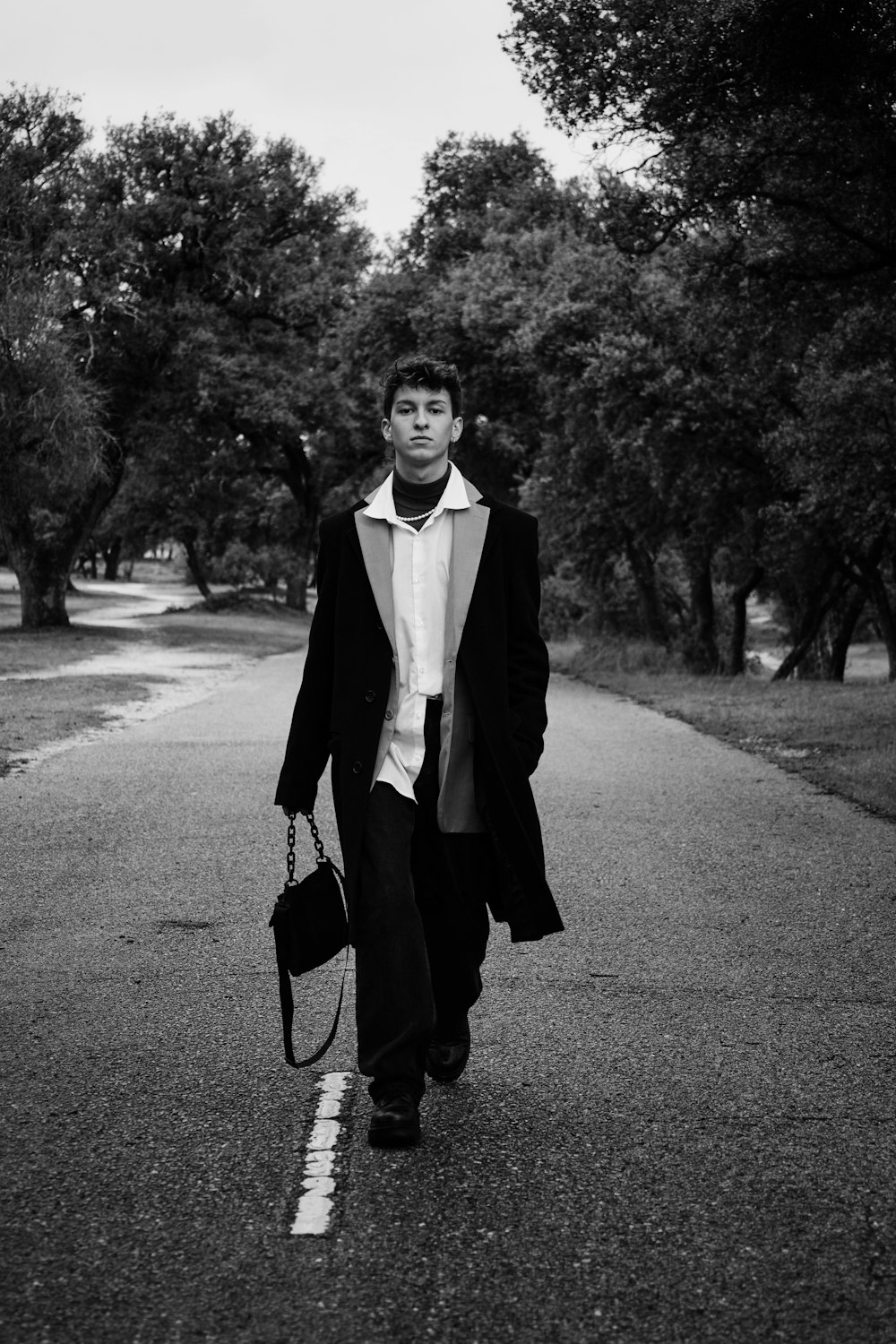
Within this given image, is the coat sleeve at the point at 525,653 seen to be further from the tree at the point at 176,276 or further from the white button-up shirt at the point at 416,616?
the tree at the point at 176,276

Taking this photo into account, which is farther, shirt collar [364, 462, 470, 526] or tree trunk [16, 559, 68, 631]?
tree trunk [16, 559, 68, 631]

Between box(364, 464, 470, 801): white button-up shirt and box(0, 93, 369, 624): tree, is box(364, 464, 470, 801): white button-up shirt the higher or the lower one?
the lower one

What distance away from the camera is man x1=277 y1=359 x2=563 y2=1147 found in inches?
150

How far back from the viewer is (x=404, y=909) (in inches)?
151

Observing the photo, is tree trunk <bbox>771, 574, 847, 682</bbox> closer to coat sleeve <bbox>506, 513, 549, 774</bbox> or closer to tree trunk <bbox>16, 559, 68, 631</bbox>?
tree trunk <bbox>16, 559, 68, 631</bbox>

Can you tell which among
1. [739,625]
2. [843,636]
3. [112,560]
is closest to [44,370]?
[739,625]

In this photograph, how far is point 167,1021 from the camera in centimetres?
481

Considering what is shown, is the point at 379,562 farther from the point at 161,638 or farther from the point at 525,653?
the point at 161,638

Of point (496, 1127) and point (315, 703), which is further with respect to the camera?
point (315, 703)

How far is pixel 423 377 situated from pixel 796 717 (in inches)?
500

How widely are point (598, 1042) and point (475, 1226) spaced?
1456mm

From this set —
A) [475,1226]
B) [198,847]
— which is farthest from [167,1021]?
[198,847]

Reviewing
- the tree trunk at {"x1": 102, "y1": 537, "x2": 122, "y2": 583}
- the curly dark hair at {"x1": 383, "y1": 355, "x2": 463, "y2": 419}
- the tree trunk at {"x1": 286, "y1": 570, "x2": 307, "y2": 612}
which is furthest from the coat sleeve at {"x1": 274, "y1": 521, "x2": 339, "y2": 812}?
the tree trunk at {"x1": 102, "y1": 537, "x2": 122, "y2": 583}

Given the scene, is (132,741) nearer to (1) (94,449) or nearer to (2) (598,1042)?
(2) (598,1042)
